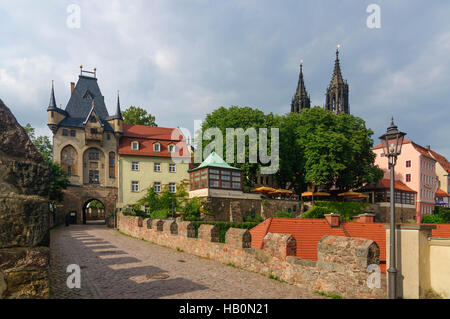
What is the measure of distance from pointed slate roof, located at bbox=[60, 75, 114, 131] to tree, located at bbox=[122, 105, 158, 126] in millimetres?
7150

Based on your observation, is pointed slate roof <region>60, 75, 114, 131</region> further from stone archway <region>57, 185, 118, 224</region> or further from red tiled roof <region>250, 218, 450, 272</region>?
red tiled roof <region>250, 218, 450, 272</region>

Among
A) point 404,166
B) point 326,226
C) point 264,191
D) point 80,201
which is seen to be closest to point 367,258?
point 326,226

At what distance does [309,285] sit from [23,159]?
7.16 metres

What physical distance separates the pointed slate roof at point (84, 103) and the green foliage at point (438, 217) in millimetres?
46855

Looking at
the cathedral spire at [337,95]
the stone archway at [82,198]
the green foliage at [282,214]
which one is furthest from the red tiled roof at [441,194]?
the stone archway at [82,198]

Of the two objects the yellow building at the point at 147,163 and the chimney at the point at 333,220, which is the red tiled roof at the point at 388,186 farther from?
the chimney at the point at 333,220

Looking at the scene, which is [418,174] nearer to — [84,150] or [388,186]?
[388,186]

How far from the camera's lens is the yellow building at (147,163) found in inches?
1603

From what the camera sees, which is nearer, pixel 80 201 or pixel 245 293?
pixel 245 293

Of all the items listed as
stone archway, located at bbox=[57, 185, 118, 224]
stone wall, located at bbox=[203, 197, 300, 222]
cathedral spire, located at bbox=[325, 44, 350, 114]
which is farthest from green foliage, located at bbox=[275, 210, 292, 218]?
cathedral spire, located at bbox=[325, 44, 350, 114]

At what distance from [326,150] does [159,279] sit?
34782mm

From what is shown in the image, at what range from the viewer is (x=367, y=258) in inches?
269

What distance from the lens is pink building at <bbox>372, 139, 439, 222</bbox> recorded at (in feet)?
181

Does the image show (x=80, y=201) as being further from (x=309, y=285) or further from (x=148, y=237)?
(x=309, y=285)
